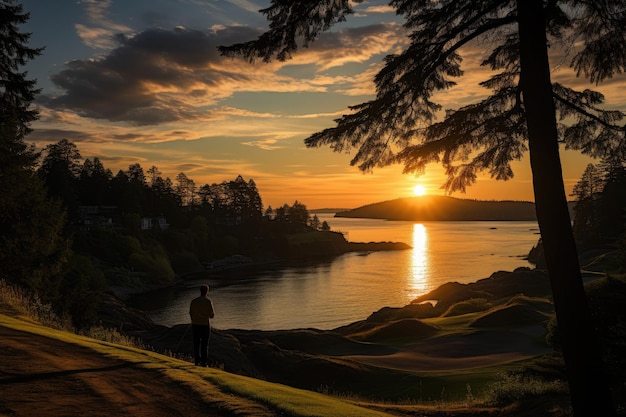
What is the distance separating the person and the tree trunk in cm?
753

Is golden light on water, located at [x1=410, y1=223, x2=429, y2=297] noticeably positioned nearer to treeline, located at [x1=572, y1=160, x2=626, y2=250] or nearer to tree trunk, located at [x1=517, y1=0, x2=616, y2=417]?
treeline, located at [x1=572, y1=160, x2=626, y2=250]

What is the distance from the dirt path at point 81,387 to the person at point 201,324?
2119mm

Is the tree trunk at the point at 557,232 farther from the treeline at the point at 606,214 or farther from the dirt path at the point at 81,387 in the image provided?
the treeline at the point at 606,214

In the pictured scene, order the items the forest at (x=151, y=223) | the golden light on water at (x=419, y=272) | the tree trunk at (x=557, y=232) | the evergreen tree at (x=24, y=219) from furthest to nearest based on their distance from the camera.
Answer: the forest at (x=151, y=223) < the golden light on water at (x=419, y=272) < the evergreen tree at (x=24, y=219) < the tree trunk at (x=557, y=232)

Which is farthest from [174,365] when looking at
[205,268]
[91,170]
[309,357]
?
[91,170]

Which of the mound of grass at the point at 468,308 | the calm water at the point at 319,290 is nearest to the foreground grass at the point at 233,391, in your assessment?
the mound of grass at the point at 468,308

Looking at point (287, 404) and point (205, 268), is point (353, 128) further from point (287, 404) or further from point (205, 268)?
point (205, 268)

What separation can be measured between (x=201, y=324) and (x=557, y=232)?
26.7 ft

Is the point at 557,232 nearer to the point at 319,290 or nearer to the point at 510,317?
the point at 510,317

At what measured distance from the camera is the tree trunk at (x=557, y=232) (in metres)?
8.57

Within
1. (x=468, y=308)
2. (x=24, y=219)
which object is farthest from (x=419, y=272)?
(x=24, y=219)

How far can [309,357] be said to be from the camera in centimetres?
2555

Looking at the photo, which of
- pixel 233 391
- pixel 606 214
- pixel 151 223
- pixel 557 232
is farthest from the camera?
pixel 151 223

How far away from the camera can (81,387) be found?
8156 millimetres
